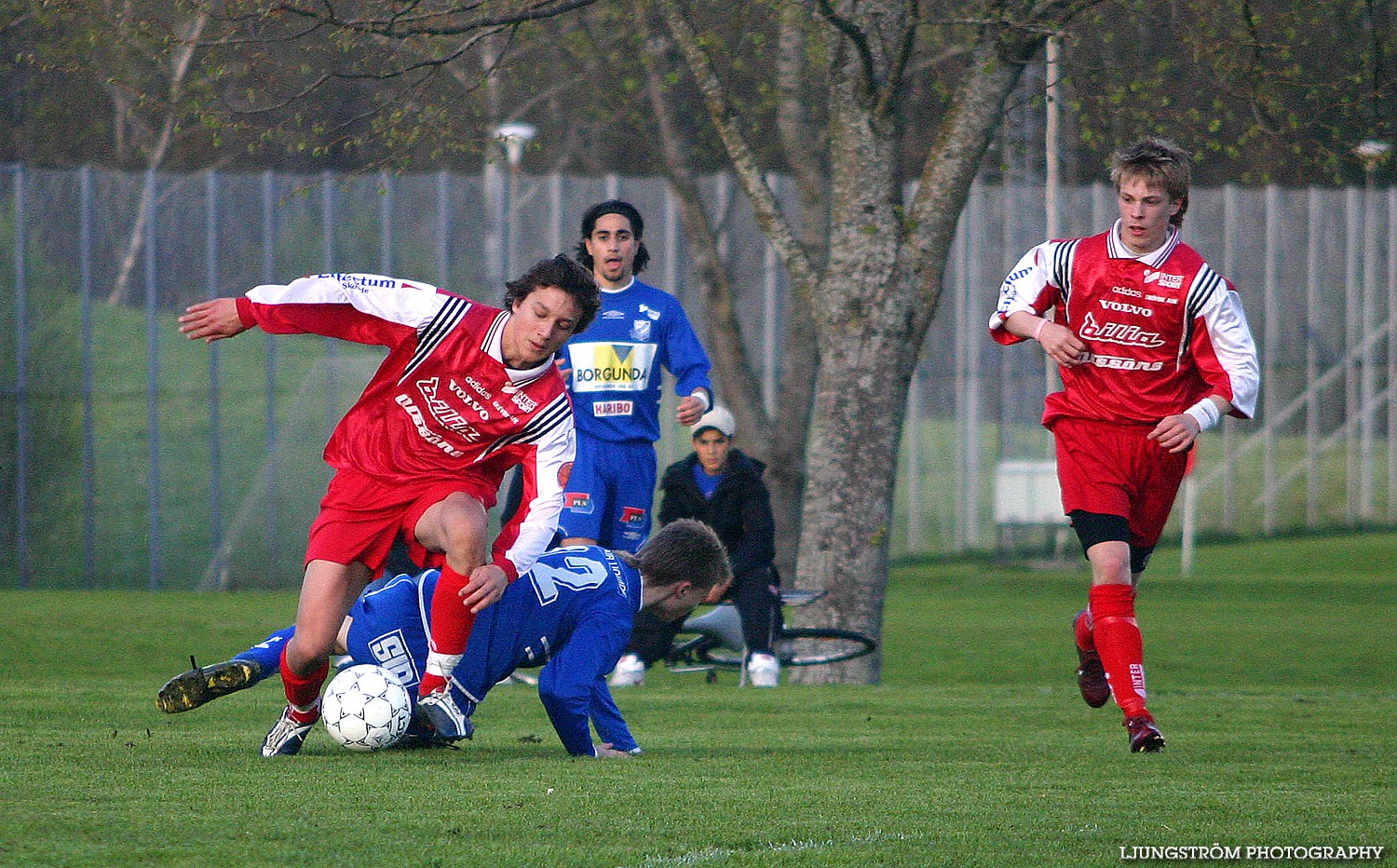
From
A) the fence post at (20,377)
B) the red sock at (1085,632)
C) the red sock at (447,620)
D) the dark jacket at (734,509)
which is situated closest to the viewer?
the red sock at (447,620)

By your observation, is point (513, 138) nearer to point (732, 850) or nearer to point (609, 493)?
point (609, 493)

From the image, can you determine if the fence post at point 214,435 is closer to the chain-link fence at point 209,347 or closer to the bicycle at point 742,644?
the chain-link fence at point 209,347

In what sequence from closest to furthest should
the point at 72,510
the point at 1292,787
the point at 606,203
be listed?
the point at 1292,787 → the point at 606,203 → the point at 72,510

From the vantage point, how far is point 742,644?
11047mm

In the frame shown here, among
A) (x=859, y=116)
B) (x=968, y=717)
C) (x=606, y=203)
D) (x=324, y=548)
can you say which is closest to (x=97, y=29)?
(x=606, y=203)

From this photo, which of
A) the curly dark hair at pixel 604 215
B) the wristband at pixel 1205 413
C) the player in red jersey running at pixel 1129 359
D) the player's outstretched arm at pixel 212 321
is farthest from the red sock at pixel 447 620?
the curly dark hair at pixel 604 215

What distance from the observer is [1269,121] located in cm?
1051

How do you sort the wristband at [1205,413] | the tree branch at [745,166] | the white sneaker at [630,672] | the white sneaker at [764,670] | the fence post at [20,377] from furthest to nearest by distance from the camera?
the fence post at [20,377]
the tree branch at [745,166]
the white sneaker at [764,670]
the white sneaker at [630,672]
the wristband at [1205,413]

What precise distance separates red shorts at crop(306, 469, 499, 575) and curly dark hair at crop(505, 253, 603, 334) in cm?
70

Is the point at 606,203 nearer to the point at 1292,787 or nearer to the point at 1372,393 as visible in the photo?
the point at 1292,787

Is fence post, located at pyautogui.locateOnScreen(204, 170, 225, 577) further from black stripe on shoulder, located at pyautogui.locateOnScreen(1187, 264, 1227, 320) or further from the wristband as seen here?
the wristband

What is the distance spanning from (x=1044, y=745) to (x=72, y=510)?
13.5 metres

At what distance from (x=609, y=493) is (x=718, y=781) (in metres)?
3.94

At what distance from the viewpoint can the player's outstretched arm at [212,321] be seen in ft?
18.5
